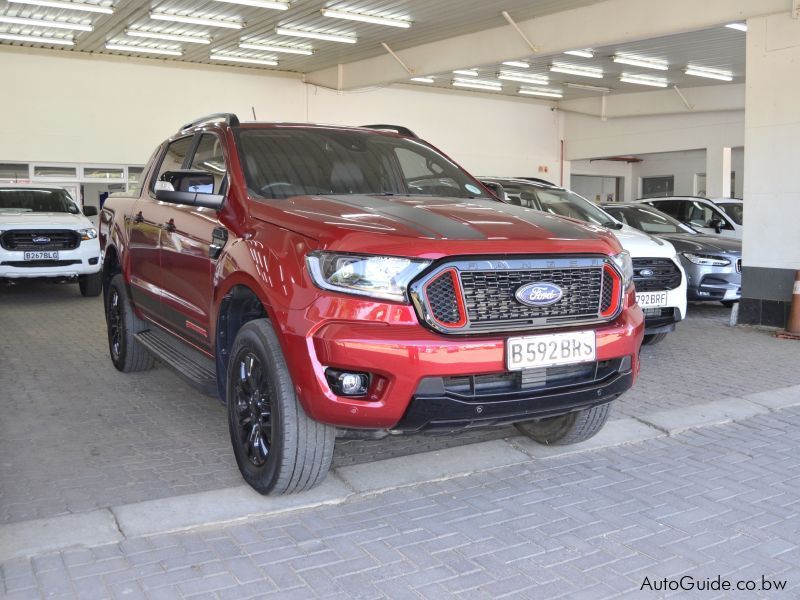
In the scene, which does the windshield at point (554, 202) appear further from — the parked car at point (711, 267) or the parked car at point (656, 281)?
the parked car at point (711, 267)

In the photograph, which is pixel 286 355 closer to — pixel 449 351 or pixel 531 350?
pixel 449 351

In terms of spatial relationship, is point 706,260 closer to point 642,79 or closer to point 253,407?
point 253,407

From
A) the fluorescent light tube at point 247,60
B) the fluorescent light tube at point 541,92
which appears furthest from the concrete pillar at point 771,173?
the fluorescent light tube at point 541,92

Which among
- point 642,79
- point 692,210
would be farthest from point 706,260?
point 642,79

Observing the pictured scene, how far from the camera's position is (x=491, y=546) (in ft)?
10.2

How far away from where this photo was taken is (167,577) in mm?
2826

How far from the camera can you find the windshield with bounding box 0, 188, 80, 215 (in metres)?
11.9

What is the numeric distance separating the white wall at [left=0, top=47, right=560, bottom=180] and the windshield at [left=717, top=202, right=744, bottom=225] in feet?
33.9

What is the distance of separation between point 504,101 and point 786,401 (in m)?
20.3

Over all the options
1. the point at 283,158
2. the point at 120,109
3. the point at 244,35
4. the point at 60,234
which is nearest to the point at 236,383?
the point at 283,158

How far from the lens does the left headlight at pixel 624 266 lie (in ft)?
11.7

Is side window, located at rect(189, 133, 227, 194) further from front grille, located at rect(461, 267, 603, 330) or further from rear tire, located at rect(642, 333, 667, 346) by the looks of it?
rear tire, located at rect(642, 333, 667, 346)

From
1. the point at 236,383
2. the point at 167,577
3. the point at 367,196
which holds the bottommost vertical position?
the point at 167,577

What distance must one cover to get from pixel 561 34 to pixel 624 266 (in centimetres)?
1141
